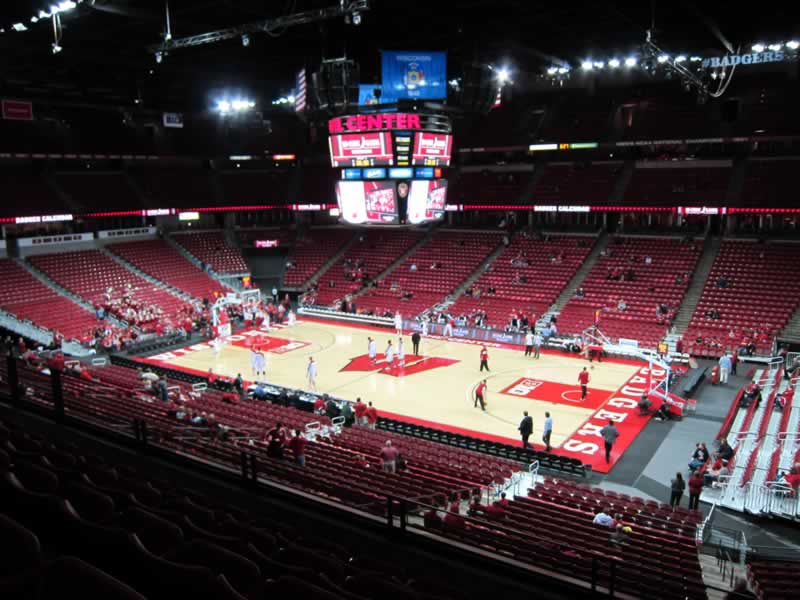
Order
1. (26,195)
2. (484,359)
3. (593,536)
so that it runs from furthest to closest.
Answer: (26,195) < (484,359) < (593,536)

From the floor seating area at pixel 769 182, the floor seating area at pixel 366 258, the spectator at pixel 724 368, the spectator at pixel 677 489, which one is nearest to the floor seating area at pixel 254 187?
the floor seating area at pixel 366 258

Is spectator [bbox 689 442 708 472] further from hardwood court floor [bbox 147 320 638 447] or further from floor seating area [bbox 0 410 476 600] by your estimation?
floor seating area [bbox 0 410 476 600]

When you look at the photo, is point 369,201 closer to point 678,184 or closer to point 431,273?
point 431,273

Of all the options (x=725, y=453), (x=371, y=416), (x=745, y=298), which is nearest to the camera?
(x=725, y=453)

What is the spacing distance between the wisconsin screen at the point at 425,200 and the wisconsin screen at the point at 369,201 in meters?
0.57

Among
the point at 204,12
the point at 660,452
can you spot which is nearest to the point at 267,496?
the point at 660,452

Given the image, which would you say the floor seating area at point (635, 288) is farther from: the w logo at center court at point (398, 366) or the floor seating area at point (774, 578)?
the floor seating area at point (774, 578)

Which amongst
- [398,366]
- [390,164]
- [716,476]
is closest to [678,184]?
[398,366]

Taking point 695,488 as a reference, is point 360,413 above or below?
above

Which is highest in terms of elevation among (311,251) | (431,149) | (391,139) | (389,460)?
(391,139)

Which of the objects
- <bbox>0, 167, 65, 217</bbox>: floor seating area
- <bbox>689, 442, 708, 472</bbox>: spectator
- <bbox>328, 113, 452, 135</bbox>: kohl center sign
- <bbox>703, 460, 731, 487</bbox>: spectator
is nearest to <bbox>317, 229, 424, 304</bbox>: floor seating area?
<bbox>0, 167, 65, 217</bbox>: floor seating area

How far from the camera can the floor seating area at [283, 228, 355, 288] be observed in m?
43.8

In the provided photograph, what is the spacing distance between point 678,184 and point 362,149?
2310 cm

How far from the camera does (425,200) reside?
2131 cm
